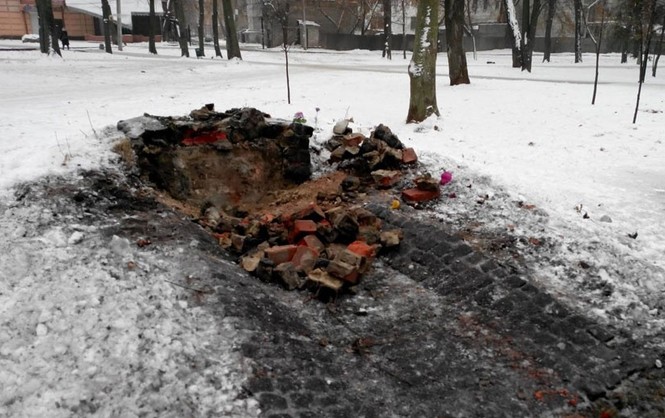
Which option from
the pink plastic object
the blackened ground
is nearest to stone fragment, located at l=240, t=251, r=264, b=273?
the blackened ground

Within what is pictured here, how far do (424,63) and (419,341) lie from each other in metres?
7.25

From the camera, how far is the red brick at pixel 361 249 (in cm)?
490

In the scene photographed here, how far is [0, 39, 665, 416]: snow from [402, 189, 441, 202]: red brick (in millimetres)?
135

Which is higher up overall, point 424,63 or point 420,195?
point 424,63

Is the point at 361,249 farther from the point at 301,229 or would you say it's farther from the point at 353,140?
the point at 353,140

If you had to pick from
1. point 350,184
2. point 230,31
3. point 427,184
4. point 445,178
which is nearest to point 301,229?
point 350,184

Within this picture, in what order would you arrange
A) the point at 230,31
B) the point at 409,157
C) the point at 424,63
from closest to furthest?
1. the point at 409,157
2. the point at 424,63
3. the point at 230,31

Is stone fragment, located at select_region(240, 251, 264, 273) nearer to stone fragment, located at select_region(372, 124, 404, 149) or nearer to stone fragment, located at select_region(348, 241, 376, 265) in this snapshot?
stone fragment, located at select_region(348, 241, 376, 265)

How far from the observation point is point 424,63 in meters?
9.98

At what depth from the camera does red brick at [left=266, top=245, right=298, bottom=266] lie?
183 inches

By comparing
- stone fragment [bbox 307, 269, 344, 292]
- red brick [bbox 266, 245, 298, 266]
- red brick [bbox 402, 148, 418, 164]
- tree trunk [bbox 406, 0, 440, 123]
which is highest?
tree trunk [bbox 406, 0, 440, 123]

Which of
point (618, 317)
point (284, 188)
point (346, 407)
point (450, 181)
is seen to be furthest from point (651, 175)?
point (346, 407)

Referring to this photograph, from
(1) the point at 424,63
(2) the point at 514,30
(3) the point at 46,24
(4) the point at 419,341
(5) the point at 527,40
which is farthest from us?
(5) the point at 527,40

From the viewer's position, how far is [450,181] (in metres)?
6.18
